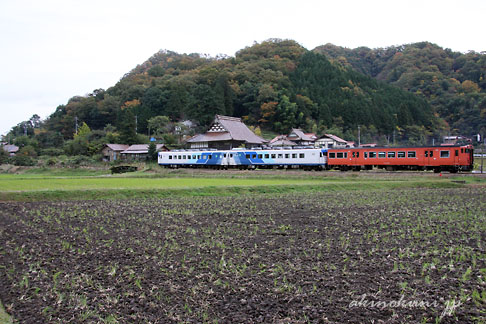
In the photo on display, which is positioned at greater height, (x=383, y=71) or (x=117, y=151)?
(x=383, y=71)

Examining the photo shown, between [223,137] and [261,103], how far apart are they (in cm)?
2108

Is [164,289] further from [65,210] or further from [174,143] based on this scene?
[174,143]

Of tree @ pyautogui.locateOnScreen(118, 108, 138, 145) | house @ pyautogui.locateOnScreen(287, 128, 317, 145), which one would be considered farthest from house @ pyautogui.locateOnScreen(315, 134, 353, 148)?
tree @ pyautogui.locateOnScreen(118, 108, 138, 145)

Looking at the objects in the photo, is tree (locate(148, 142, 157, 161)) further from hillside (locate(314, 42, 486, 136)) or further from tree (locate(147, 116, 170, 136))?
hillside (locate(314, 42, 486, 136))

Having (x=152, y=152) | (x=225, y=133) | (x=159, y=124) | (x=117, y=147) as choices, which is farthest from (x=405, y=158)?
(x=159, y=124)

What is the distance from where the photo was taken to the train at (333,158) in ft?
75.8

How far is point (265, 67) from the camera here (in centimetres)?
7150

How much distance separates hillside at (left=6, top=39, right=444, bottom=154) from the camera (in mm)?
55188

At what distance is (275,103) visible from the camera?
57250 millimetres

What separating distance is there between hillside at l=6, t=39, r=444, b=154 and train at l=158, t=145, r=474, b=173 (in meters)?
17.0

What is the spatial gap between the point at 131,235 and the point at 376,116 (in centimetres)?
6184

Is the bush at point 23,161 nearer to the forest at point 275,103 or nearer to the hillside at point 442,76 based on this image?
the forest at point 275,103

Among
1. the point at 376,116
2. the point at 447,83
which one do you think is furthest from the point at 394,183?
the point at 447,83

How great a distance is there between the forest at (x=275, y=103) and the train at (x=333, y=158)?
1493 centimetres
